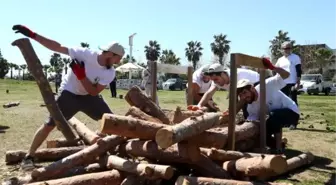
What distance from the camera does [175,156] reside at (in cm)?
415

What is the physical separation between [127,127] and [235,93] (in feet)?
4.88

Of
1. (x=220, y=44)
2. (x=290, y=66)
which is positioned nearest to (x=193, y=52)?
(x=220, y=44)

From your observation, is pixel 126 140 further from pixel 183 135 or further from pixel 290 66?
pixel 290 66

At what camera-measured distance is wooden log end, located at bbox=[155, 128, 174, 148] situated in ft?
12.4

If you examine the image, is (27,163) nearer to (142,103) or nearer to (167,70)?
(142,103)

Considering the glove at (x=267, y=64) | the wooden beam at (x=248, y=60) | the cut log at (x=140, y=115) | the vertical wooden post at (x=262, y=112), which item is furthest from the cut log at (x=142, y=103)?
the glove at (x=267, y=64)

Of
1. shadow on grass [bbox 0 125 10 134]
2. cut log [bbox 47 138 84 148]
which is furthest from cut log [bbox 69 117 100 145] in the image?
shadow on grass [bbox 0 125 10 134]

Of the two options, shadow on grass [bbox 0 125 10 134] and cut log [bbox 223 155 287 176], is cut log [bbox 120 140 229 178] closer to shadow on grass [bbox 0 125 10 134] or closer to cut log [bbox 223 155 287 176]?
cut log [bbox 223 155 287 176]

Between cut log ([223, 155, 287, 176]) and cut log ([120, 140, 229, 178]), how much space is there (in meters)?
0.19

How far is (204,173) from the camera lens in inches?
165

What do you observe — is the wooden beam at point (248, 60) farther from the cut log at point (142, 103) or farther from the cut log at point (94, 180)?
the cut log at point (94, 180)

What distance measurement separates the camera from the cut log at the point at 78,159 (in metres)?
4.48

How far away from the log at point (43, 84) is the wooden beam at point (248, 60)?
2301 millimetres

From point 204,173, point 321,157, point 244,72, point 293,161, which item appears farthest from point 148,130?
point 321,157
